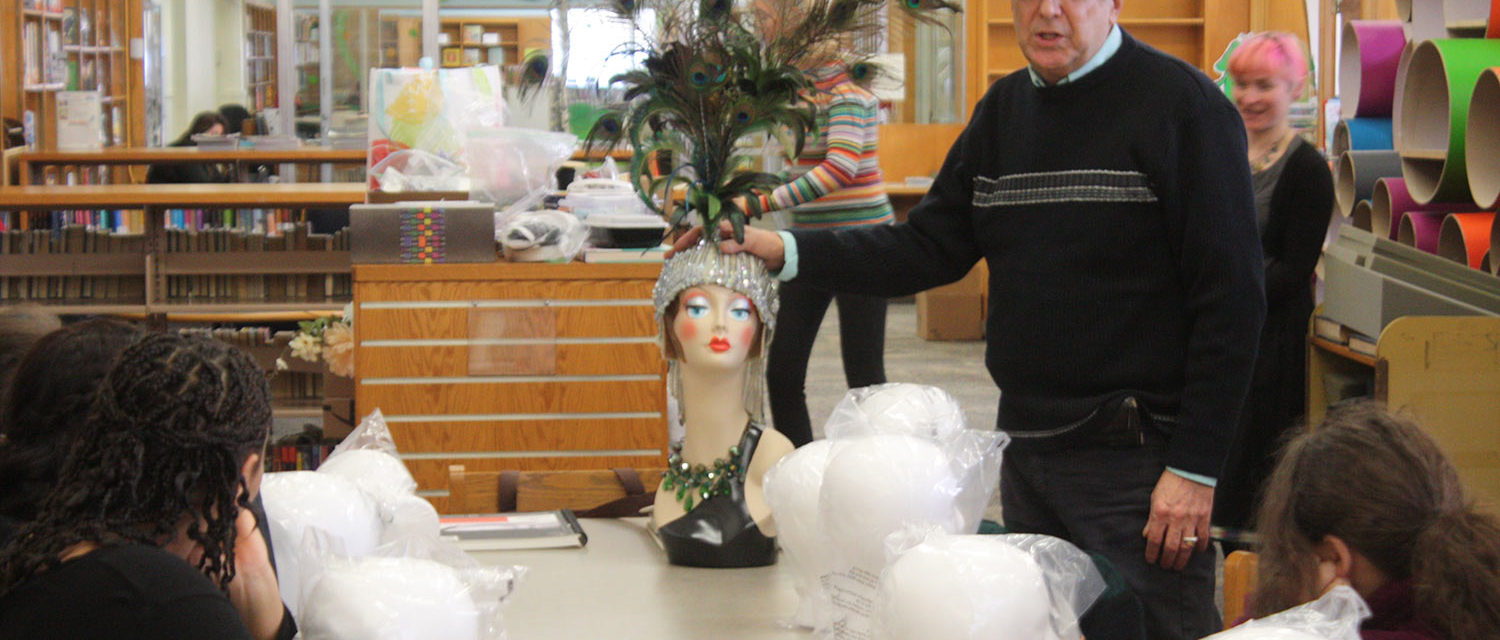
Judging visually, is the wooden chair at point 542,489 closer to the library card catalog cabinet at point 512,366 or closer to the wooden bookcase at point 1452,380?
the library card catalog cabinet at point 512,366

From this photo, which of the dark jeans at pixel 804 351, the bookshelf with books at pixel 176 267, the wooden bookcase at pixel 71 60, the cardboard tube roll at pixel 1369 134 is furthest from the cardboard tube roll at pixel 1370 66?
the wooden bookcase at pixel 71 60

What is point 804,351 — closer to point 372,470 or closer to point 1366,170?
point 1366,170

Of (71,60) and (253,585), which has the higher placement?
(71,60)

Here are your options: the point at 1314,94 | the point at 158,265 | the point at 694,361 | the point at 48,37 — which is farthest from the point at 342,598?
the point at 48,37

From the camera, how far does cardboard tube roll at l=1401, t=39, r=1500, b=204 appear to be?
332 cm

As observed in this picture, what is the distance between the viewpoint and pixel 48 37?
9.10 m

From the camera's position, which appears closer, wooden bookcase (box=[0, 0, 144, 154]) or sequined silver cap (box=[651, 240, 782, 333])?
sequined silver cap (box=[651, 240, 782, 333])

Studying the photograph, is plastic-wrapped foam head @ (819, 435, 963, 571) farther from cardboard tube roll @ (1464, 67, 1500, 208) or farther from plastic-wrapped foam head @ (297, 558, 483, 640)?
cardboard tube roll @ (1464, 67, 1500, 208)

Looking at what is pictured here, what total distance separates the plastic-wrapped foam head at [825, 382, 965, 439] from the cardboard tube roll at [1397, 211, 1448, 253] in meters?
2.34

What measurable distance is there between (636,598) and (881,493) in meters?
0.59

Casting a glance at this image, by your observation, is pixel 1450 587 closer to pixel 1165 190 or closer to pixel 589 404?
pixel 1165 190

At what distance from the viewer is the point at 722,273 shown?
7.57 ft

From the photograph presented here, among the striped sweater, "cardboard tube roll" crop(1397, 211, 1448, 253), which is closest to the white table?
the striped sweater

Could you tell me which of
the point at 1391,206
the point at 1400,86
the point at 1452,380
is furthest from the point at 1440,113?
the point at 1452,380
